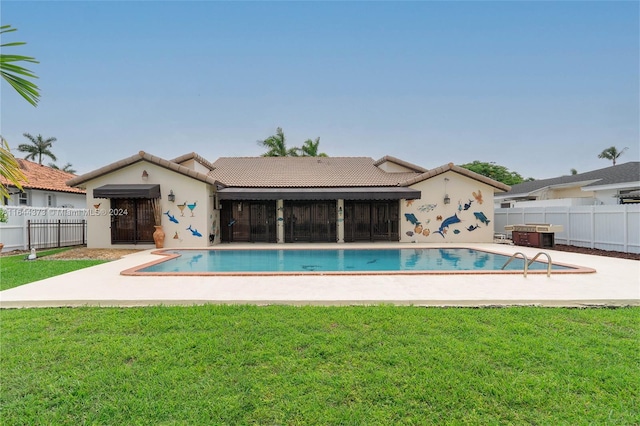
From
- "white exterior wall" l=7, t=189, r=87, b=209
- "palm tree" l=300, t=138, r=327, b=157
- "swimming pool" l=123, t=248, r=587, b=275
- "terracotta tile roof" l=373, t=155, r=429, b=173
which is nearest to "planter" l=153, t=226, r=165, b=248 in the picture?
"swimming pool" l=123, t=248, r=587, b=275

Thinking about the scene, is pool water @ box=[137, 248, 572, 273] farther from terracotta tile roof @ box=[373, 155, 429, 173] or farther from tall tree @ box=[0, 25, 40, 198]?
A: tall tree @ box=[0, 25, 40, 198]

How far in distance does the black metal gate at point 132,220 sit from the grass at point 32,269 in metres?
6.03

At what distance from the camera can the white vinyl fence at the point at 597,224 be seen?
1709cm

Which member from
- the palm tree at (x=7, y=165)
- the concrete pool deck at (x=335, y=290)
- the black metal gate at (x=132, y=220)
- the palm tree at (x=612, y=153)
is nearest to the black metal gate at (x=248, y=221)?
the black metal gate at (x=132, y=220)

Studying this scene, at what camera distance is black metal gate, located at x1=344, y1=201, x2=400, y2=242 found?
85.0 ft

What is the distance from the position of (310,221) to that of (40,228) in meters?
18.7

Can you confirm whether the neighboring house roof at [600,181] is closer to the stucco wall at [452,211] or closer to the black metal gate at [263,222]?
the stucco wall at [452,211]

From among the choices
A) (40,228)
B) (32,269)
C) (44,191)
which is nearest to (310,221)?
(32,269)

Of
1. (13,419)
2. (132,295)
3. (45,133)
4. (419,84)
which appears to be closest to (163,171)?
(132,295)

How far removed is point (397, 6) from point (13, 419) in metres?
23.7

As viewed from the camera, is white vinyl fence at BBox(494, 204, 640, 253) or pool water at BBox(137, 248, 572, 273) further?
white vinyl fence at BBox(494, 204, 640, 253)

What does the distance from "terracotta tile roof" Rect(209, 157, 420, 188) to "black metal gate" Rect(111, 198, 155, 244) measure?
6246 mm

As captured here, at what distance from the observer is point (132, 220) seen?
883 inches

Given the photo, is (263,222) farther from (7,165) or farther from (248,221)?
(7,165)
